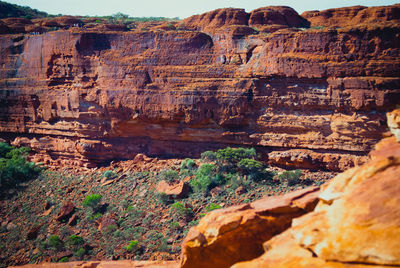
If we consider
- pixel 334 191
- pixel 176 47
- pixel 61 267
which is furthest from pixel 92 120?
pixel 334 191

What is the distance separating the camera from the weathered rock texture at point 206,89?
1838 cm

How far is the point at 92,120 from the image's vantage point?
25422mm

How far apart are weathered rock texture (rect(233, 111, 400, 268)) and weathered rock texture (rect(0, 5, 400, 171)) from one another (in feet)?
39.3

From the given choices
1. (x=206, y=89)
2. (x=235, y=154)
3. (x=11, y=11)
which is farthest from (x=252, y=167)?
(x=11, y=11)

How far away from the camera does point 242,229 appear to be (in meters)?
8.95

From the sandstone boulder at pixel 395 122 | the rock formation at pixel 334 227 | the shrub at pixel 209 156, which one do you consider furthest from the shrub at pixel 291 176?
the sandstone boulder at pixel 395 122

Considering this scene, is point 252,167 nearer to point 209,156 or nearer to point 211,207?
point 209,156

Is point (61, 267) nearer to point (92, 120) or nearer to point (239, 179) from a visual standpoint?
point (239, 179)

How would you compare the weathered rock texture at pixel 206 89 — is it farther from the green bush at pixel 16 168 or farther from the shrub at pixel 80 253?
the shrub at pixel 80 253

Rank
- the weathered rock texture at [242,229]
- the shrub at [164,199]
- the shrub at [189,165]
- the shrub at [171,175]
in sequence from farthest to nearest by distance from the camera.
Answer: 1. the shrub at [189,165]
2. the shrub at [171,175]
3. the shrub at [164,199]
4. the weathered rock texture at [242,229]

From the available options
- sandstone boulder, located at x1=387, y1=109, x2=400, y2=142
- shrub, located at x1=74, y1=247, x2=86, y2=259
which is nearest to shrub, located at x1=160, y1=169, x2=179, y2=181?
shrub, located at x1=74, y1=247, x2=86, y2=259

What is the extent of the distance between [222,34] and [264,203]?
1517 cm

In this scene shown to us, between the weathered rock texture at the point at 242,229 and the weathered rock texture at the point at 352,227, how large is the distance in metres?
1.39

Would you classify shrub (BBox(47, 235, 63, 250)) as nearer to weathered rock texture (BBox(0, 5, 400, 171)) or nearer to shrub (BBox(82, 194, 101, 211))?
shrub (BBox(82, 194, 101, 211))
